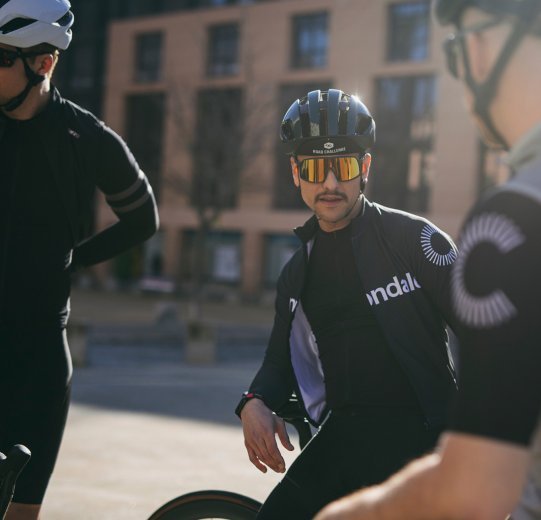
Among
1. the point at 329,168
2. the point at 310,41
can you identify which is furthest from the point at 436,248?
the point at 310,41

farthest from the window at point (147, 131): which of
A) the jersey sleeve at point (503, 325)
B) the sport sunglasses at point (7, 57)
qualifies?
the jersey sleeve at point (503, 325)

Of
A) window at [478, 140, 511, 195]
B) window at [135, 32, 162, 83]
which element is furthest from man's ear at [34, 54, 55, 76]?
window at [135, 32, 162, 83]

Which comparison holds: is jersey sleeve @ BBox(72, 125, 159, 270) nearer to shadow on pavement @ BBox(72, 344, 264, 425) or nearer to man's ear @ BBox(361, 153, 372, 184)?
man's ear @ BBox(361, 153, 372, 184)

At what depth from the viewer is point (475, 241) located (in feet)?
4.28

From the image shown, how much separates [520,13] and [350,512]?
28.2 inches

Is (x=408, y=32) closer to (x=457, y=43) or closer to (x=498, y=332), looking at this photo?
(x=457, y=43)

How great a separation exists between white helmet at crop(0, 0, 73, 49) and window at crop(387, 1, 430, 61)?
130ft

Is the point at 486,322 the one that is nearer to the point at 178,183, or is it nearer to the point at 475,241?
the point at 475,241

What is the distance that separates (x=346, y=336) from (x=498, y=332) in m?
1.64

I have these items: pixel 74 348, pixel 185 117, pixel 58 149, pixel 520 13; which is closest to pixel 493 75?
pixel 520 13

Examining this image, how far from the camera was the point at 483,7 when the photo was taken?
4.67 feet

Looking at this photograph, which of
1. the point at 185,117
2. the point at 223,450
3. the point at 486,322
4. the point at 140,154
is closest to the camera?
the point at 486,322

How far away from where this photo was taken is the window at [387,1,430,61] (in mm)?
41562

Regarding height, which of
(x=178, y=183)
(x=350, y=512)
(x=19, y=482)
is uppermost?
(x=350, y=512)
